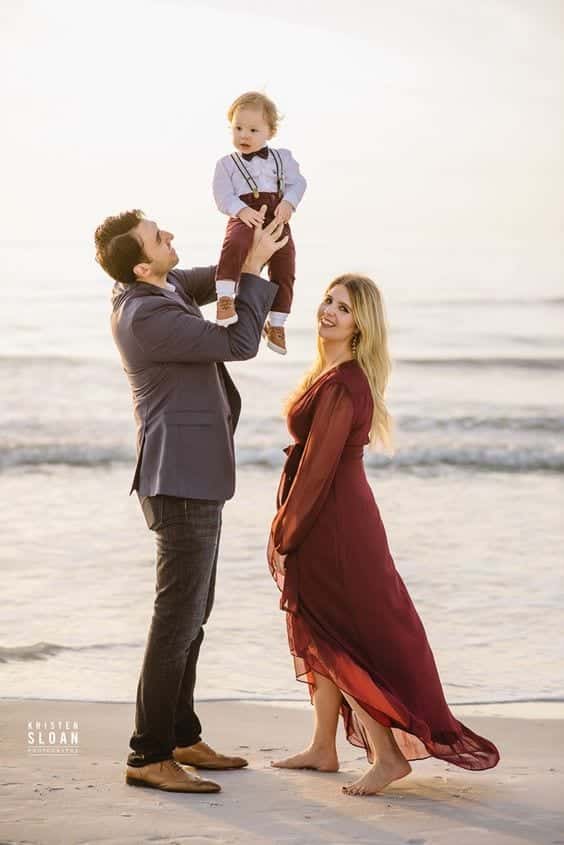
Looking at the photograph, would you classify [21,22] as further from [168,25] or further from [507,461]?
[507,461]

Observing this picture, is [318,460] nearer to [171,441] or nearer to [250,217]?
[171,441]

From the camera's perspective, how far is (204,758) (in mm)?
4000

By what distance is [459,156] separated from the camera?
1927 centimetres

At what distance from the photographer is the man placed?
3701mm

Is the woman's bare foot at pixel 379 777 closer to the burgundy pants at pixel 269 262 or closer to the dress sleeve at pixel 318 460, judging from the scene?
the dress sleeve at pixel 318 460

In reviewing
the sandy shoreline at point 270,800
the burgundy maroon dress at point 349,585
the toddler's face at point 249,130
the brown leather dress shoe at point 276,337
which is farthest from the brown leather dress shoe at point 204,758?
the toddler's face at point 249,130

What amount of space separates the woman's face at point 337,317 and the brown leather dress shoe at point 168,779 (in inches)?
53.1

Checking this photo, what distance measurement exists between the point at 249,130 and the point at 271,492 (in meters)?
6.63

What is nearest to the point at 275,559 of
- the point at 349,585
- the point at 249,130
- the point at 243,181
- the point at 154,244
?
the point at 349,585

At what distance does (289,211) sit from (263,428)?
9953 millimetres

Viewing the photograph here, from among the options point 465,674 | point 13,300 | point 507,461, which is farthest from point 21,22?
point 465,674

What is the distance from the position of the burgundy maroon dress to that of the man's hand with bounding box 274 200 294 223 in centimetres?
48

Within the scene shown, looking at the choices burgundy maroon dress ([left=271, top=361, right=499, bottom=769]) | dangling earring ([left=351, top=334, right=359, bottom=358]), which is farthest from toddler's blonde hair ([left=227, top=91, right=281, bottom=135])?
burgundy maroon dress ([left=271, top=361, right=499, bottom=769])

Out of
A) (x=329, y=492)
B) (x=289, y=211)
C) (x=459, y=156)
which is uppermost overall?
(x=459, y=156)
